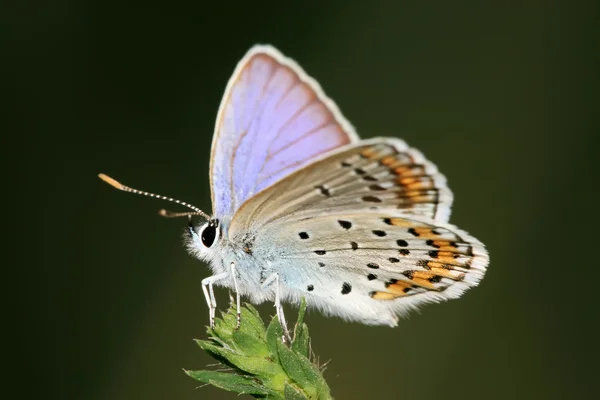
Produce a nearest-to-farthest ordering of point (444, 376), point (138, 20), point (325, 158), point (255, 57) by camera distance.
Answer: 1. point (325, 158)
2. point (255, 57)
3. point (444, 376)
4. point (138, 20)

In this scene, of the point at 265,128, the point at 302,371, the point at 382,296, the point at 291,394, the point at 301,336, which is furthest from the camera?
the point at 265,128

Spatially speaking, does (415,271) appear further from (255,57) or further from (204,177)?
(204,177)

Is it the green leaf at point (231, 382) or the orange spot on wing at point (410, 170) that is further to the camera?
the orange spot on wing at point (410, 170)

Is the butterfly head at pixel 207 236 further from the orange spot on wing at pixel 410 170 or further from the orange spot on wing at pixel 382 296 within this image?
the orange spot on wing at pixel 410 170

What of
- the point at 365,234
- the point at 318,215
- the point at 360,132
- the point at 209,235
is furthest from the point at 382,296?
the point at 360,132

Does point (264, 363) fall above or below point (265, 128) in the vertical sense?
below

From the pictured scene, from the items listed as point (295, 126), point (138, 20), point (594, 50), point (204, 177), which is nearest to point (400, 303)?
point (295, 126)

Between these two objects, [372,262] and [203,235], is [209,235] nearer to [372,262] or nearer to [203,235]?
[203,235]

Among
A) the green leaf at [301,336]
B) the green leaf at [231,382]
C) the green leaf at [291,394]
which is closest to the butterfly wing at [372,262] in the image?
the green leaf at [301,336]
